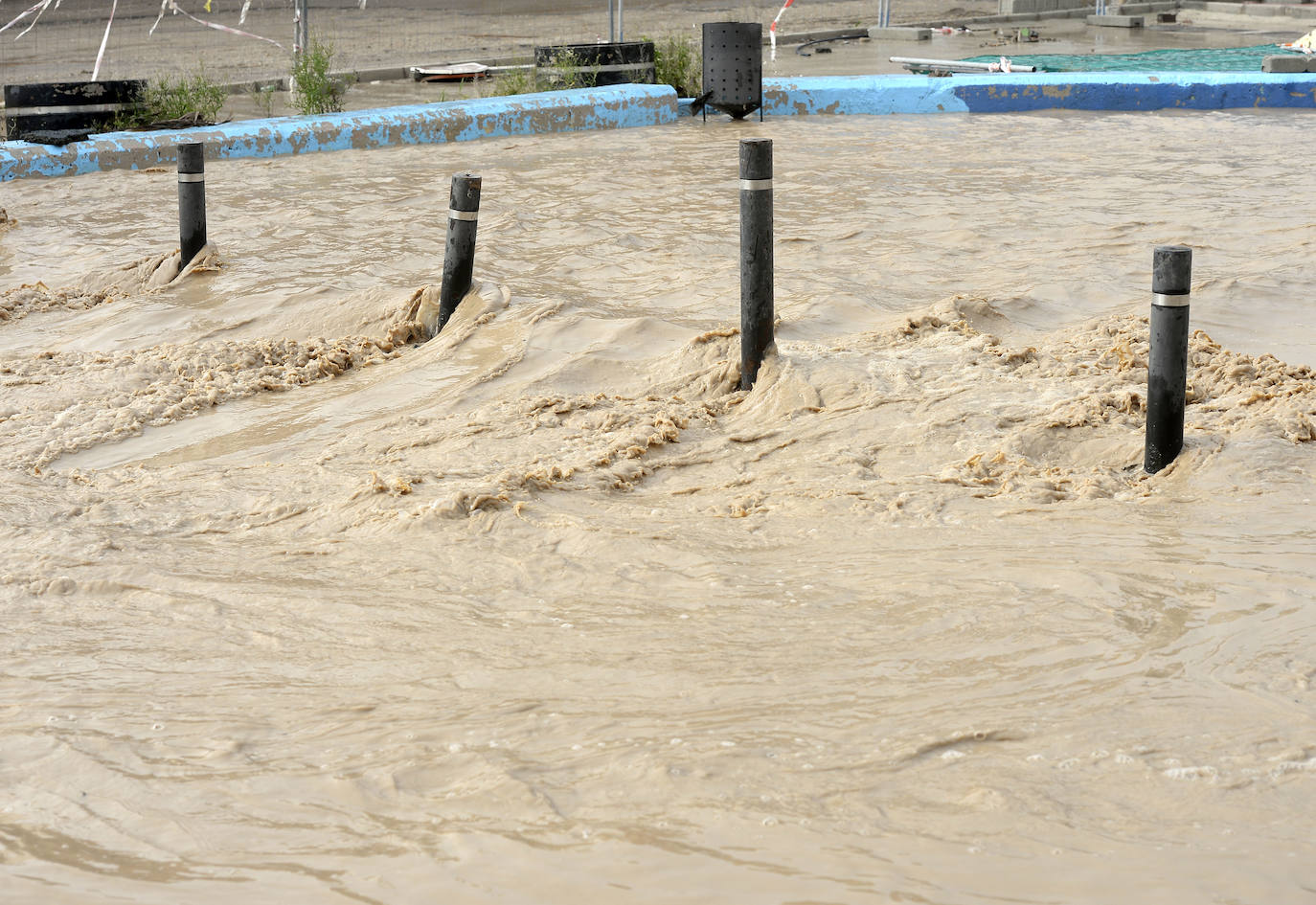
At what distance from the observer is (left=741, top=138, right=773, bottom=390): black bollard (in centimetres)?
517

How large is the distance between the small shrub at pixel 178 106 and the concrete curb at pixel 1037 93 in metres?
5.82

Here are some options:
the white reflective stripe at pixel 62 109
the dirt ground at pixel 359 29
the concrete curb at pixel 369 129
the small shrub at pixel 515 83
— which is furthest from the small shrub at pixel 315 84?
the dirt ground at pixel 359 29

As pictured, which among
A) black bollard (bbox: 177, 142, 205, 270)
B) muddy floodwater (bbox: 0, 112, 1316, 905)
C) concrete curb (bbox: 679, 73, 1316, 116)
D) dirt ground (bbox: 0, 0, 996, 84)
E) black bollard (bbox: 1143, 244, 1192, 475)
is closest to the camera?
muddy floodwater (bbox: 0, 112, 1316, 905)

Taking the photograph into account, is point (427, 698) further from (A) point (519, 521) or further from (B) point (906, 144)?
(B) point (906, 144)

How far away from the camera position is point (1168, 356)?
13.4ft

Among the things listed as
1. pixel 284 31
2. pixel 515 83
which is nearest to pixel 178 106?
pixel 515 83

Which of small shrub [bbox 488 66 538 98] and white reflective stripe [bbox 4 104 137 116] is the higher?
small shrub [bbox 488 66 538 98]

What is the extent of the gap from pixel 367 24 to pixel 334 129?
1341cm

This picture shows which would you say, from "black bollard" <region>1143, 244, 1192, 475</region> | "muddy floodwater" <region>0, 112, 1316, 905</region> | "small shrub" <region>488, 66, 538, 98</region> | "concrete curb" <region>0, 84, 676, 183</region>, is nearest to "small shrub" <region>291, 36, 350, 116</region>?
"concrete curb" <region>0, 84, 676, 183</region>

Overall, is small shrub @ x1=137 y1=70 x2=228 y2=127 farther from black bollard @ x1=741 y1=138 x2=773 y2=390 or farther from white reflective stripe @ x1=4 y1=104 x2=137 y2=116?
black bollard @ x1=741 y1=138 x2=773 y2=390

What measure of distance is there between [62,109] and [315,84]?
2.59 m

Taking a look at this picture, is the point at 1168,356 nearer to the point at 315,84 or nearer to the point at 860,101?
the point at 860,101

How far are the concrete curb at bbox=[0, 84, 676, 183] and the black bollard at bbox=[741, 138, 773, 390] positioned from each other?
7.36m

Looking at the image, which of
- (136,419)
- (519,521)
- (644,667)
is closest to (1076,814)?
(644,667)
